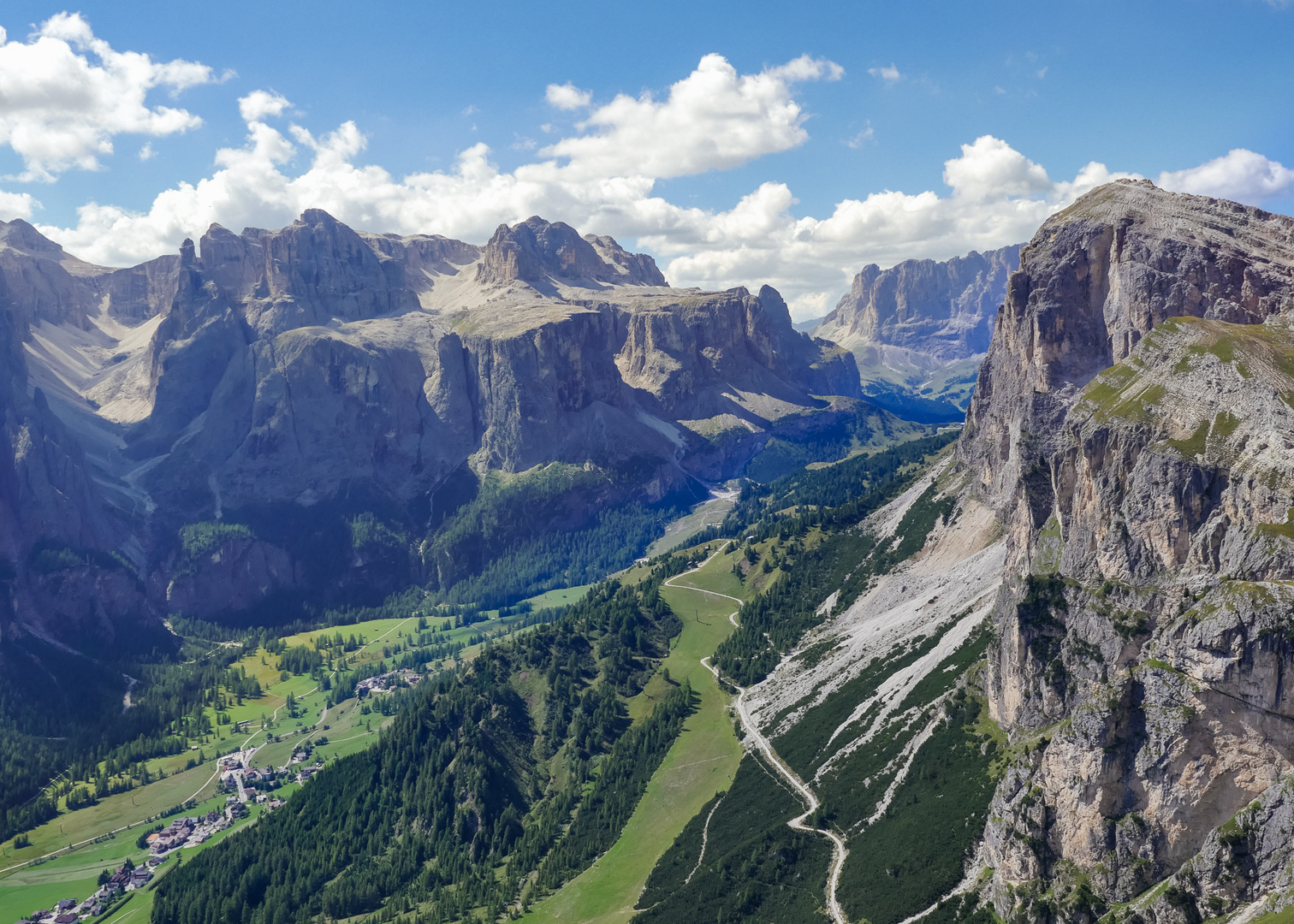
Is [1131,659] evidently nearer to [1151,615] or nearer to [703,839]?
[1151,615]

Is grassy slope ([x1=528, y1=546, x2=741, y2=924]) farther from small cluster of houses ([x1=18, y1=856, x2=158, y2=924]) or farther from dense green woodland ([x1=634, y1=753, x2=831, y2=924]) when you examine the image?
small cluster of houses ([x1=18, y1=856, x2=158, y2=924])

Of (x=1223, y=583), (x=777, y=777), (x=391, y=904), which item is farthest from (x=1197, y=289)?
(x=391, y=904)

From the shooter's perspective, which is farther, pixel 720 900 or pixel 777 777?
pixel 777 777

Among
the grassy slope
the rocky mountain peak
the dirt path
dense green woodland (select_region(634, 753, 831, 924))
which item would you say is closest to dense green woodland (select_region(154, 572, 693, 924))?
the grassy slope

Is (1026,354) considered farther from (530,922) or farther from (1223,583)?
(530,922)

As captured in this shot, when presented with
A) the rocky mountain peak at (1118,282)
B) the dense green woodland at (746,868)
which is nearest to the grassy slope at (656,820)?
the dense green woodland at (746,868)

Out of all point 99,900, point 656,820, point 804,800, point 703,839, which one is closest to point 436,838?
point 656,820
